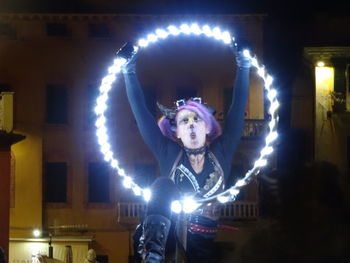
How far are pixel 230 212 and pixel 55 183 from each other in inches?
265

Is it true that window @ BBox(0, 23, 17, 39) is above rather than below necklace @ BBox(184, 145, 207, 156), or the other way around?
above

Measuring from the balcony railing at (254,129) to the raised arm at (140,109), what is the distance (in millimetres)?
19895

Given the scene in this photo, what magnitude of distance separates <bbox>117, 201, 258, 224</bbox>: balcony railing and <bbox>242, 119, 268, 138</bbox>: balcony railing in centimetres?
258

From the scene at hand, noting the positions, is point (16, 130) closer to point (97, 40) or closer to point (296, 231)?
point (97, 40)

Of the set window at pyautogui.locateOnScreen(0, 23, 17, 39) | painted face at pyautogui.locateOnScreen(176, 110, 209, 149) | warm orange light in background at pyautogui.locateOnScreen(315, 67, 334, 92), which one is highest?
window at pyautogui.locateOnScreen(0, 23, 17, 39)

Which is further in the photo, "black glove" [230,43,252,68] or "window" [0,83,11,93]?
"window" [0,83,11,93]

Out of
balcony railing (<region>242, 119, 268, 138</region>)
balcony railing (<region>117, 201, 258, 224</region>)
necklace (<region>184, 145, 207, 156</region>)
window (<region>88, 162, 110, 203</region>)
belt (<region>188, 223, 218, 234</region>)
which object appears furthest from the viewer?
window (<region>88, 162, 110, 203</region>)

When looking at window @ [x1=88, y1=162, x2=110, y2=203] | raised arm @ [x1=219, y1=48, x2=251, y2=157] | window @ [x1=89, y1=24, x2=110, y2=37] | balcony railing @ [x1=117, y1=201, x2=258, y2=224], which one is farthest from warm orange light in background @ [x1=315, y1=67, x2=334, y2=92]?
raised arm @ [x1=219, y1=48, x2=251, y2=157]

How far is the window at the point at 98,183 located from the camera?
33438 mm

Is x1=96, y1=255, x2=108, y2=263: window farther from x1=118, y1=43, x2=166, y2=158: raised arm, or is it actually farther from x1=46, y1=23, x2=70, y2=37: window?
x1=118, y1=43, x2=166, y2=158: raised arm

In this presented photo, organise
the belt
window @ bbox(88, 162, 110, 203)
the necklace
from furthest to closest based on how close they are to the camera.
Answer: window @ bbox(88, 162, 110, 203) → the necklace → the belt

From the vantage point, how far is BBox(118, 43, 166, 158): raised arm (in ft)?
38.7

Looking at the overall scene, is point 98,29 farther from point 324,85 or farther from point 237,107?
point 237,107

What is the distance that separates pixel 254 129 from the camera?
32.0 meters
